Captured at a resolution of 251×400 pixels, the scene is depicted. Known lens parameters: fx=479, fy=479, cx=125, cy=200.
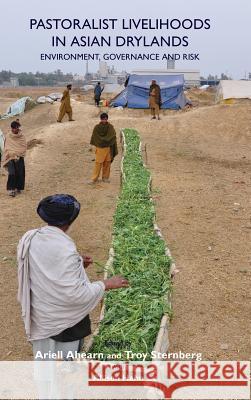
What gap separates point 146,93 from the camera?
25.3 m

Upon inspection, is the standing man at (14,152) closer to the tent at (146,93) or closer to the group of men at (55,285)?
the group of men at (55,285)

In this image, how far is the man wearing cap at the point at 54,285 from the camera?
2.98 m

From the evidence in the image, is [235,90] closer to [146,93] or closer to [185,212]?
[146,93]

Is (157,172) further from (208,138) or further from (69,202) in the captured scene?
(69,202)

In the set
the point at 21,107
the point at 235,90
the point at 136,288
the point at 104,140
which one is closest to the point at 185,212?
the point at 104,140

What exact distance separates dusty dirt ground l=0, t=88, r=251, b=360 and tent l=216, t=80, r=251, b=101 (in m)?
6.82

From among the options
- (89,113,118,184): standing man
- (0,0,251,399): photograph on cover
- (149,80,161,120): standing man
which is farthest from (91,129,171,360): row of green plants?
(149,80,161,120): standing man

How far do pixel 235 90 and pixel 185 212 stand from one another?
20550 millimetres

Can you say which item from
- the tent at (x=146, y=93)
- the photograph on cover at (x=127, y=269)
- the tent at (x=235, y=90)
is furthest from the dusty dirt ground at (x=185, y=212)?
the tent at (x=235, y=90)

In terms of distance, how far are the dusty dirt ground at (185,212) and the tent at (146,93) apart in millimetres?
5424

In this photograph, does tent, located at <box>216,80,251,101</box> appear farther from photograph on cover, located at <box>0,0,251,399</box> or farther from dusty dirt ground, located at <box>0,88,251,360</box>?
photograph on cover, located at <box>0,0,251,399</box>

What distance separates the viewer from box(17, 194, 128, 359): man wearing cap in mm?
2979

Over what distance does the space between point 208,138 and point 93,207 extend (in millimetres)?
9708

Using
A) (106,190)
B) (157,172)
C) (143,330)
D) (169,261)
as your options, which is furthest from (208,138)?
(143,330)
